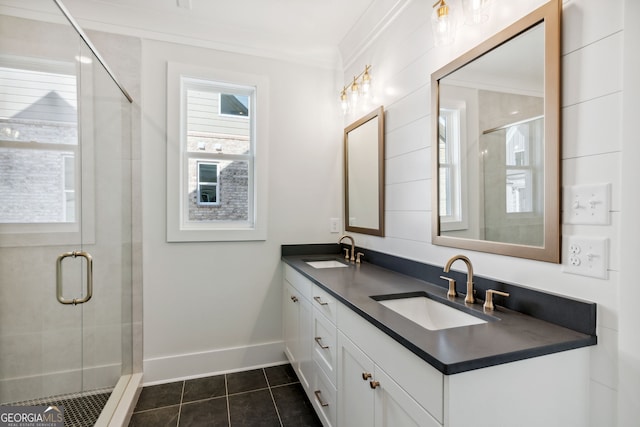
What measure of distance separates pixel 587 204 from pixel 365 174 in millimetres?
1513

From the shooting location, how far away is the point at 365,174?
240 cm

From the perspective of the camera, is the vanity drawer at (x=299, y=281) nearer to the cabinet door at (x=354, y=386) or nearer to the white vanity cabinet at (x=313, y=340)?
the white vanity cabinet at (x=313, y=340)

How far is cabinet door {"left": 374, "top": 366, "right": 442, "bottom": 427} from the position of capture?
0.92m

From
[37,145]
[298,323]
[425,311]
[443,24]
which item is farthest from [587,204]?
[37,145]

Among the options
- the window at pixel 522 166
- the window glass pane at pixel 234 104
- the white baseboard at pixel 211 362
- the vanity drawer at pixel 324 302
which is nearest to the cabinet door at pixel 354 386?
the vanity drawer at pixel 324 302

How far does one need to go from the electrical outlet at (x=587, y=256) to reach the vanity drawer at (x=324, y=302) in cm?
93

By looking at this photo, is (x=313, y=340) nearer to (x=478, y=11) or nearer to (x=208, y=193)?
(x=208, y=193)

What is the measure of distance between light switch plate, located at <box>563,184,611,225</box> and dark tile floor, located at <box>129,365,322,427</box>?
5.47ft

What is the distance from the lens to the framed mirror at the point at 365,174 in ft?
7.14

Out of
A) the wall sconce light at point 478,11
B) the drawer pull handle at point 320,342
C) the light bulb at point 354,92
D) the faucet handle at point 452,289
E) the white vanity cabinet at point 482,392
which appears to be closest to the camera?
the white vanity cabinet at point 482,392

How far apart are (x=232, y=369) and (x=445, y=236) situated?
1904mm

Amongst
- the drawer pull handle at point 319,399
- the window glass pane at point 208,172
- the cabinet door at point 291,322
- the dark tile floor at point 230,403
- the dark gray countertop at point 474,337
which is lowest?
the dark tile floor at point 230,403

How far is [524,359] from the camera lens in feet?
2.95

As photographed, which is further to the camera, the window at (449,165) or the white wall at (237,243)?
the white wall at (237,243)
